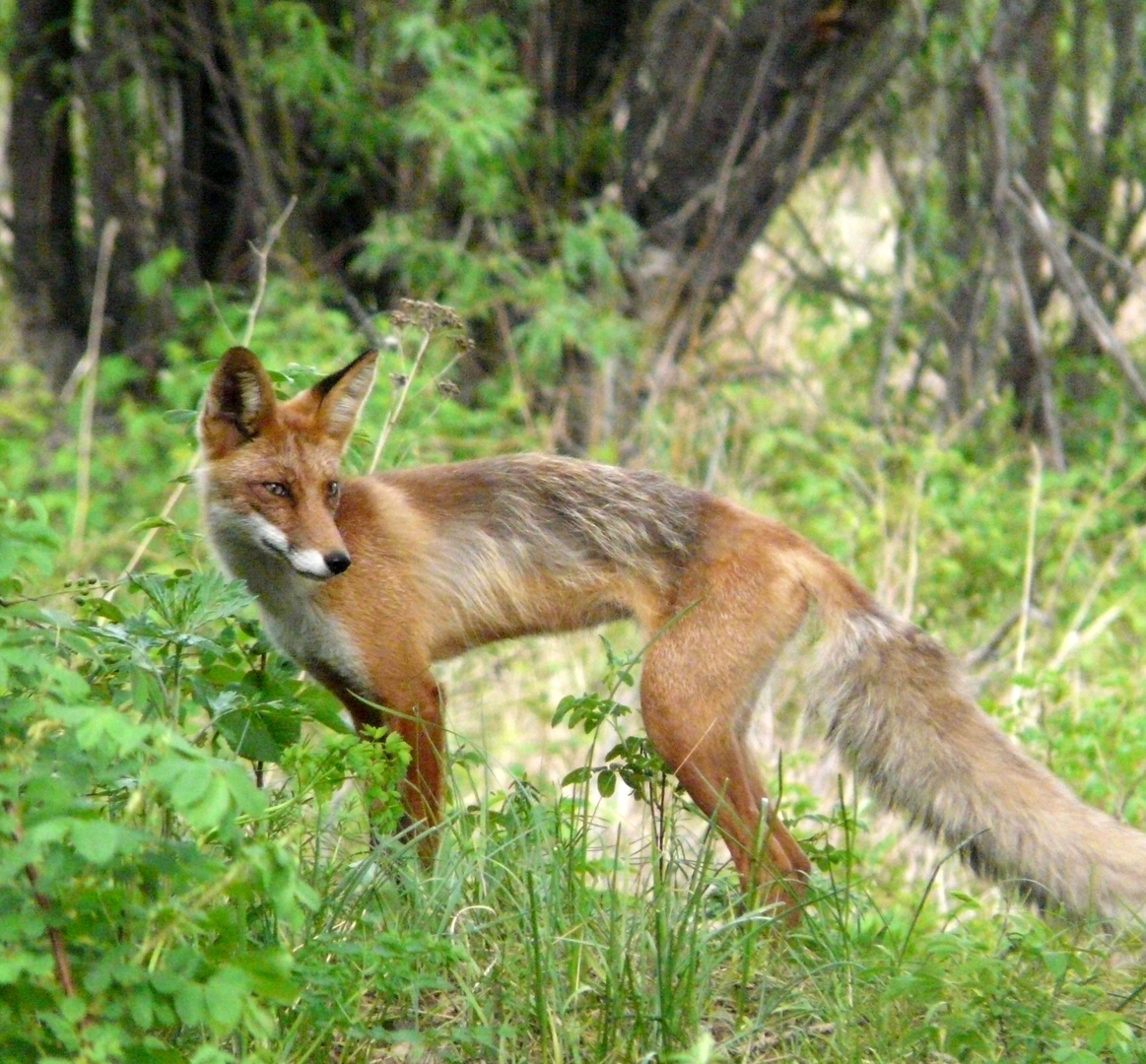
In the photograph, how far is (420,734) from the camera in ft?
15.6

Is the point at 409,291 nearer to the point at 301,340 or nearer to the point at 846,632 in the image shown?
the point at 301,340

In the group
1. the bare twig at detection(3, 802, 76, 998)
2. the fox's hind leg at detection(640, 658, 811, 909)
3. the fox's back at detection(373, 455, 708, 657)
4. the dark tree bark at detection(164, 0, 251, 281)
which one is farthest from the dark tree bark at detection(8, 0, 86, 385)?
the bare twig at detection(3, 802, 76, 998)

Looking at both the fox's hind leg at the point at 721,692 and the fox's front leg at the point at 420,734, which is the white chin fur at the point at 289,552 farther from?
the fox's hind leg at the point at 721,692

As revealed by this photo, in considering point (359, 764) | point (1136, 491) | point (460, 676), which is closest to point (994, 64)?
point (1136, 491)

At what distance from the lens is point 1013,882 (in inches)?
173

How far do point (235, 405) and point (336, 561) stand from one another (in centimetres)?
66

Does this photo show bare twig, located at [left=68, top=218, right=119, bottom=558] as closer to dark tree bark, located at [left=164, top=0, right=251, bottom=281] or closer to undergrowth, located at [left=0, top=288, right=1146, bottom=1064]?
dark tree bark, located at [left=164, top=0, right=251, bottom=281]

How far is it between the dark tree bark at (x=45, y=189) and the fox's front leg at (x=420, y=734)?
808 cm

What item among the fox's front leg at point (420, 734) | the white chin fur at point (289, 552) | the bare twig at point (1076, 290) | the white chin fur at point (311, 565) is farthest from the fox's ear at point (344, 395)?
the bare twig at point (1076, 290)

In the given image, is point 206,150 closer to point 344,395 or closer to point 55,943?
point 344,395

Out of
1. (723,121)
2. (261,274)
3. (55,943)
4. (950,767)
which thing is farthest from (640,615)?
(723,121)

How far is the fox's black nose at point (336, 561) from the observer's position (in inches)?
176

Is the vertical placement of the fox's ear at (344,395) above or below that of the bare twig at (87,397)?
above

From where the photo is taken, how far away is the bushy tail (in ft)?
14.0
